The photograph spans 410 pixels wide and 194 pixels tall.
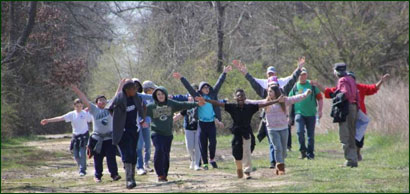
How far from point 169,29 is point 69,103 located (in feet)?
23.8

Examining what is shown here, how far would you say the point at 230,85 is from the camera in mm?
27156

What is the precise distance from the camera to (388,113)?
22.3 meters

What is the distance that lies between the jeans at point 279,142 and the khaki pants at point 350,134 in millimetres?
1130

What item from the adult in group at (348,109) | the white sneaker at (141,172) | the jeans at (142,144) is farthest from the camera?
the jeans at (142,144)

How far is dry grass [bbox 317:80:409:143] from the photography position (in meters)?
21.2

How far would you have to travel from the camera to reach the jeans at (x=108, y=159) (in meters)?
13.8

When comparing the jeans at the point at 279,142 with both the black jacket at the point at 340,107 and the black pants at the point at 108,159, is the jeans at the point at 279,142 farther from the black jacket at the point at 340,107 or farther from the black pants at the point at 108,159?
the black pants at the point at 108,159

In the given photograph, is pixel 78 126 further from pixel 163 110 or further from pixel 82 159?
pixel 163 110

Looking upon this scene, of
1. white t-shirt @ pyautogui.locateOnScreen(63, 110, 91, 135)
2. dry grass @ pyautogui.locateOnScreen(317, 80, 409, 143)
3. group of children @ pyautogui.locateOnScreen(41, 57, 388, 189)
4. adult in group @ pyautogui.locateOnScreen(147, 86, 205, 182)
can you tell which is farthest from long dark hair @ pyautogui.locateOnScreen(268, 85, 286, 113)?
dry grass @ pyautogui.locateOnScreen(317, 80, 409, 143)

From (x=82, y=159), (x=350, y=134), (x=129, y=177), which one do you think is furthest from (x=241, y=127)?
(x=82, y=159)

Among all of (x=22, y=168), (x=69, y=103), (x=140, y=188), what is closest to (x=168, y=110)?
(x=140, y=188)

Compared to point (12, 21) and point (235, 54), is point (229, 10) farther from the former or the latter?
point (12, 21)

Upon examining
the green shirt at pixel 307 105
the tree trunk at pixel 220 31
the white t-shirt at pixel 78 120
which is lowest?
the white t-shirt at pixel 78 120

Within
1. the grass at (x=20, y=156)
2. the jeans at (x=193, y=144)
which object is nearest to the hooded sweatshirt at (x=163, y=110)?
the jeans at (x=193, y=144)
